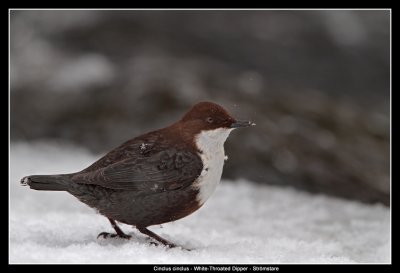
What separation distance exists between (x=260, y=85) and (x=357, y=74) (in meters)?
2.34

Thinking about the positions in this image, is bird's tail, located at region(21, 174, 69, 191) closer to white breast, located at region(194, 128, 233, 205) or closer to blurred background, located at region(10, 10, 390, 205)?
white breast, located at region(194, 128, 233, 205)

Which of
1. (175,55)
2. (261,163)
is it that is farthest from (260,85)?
(261,163)

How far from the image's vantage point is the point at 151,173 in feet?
12.2

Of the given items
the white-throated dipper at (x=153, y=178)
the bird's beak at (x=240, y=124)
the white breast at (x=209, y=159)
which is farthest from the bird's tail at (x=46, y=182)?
the bird's beak at (x=240, y=124)

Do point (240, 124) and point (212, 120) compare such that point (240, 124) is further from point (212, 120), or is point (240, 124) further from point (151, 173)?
point (151, 173)

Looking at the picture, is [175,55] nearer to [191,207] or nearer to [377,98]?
[377,98]

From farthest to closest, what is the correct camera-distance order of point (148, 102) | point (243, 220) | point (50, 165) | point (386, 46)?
point (386, 46) < point (148, 102) < point (50, 165) < point (243, 220)

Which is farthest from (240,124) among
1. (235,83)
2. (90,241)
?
(235,83)

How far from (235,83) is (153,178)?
438 centimetres

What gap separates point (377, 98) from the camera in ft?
29.3

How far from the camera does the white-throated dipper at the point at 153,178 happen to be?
12.1 feet

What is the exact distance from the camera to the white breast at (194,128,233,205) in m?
3.77

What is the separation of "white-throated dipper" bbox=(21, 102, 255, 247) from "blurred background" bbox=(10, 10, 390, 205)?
2.27 meters

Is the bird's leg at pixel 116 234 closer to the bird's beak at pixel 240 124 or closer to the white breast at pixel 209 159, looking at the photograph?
the white breast at pixel 209 159
